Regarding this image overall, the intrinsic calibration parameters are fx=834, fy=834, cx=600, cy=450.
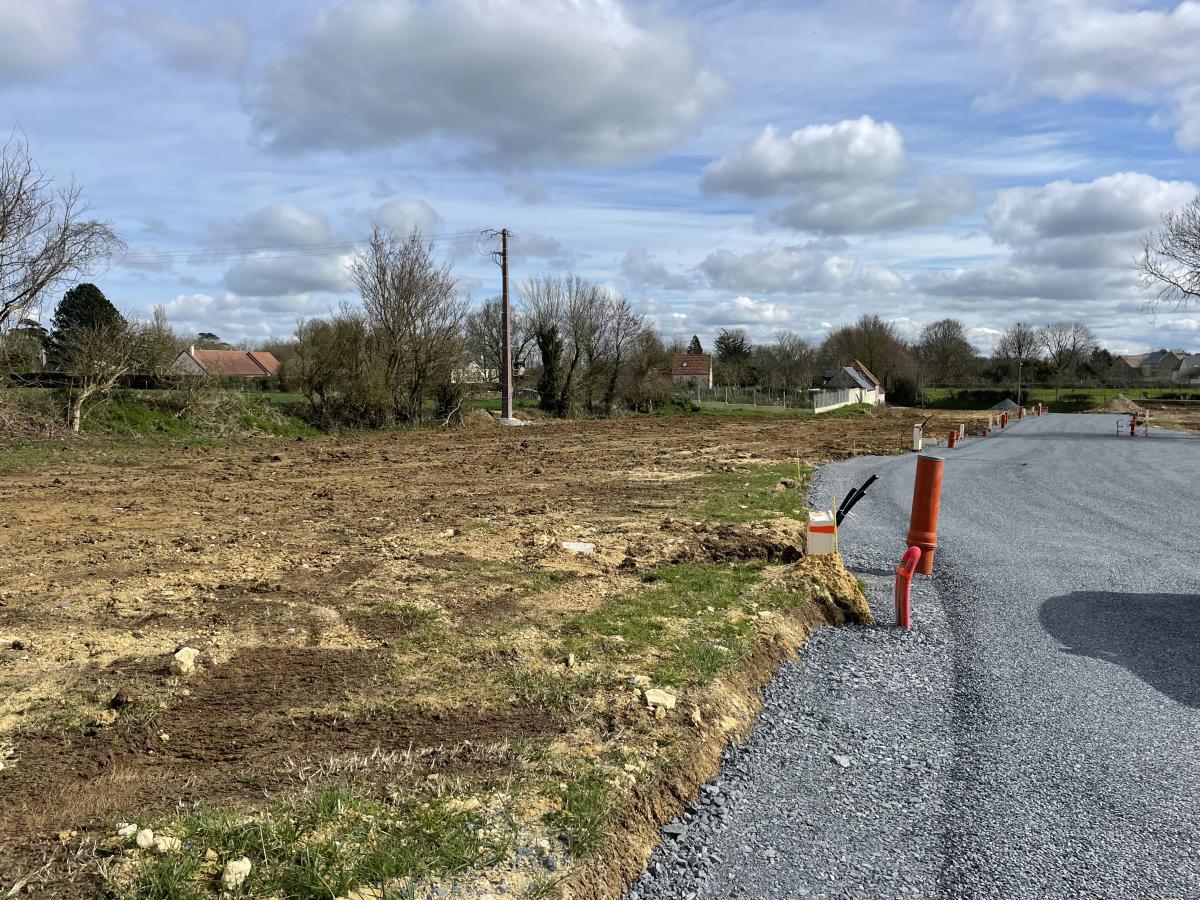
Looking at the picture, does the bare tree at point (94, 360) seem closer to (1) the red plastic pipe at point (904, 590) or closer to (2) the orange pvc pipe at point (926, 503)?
(2) the orange pvc pipe at point (926, 503)

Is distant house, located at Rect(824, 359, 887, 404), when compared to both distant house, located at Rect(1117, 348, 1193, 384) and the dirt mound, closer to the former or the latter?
the dirt mound

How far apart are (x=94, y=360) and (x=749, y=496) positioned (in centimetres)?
1916

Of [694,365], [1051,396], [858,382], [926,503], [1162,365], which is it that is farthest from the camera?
[1162,365]

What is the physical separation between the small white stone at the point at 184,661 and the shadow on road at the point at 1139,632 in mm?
5977

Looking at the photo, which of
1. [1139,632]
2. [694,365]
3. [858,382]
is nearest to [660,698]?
[1139,632]

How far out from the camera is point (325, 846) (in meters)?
3.20

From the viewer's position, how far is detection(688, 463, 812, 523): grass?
38.5 ft

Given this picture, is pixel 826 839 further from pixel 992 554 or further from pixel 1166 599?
pixel 992 554

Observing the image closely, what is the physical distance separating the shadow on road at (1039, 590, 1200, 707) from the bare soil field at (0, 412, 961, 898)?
5.22ft

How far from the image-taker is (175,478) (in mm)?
15570

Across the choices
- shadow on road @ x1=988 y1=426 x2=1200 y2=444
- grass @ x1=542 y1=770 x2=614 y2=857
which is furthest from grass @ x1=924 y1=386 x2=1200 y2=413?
grass @ x1=542 y1=770 x2=614 y2=857

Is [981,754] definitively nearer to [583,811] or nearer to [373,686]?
[583,811]

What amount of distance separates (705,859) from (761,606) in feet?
11.5

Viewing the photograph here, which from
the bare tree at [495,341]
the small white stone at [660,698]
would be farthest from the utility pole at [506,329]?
the small white stone at [660,698]
